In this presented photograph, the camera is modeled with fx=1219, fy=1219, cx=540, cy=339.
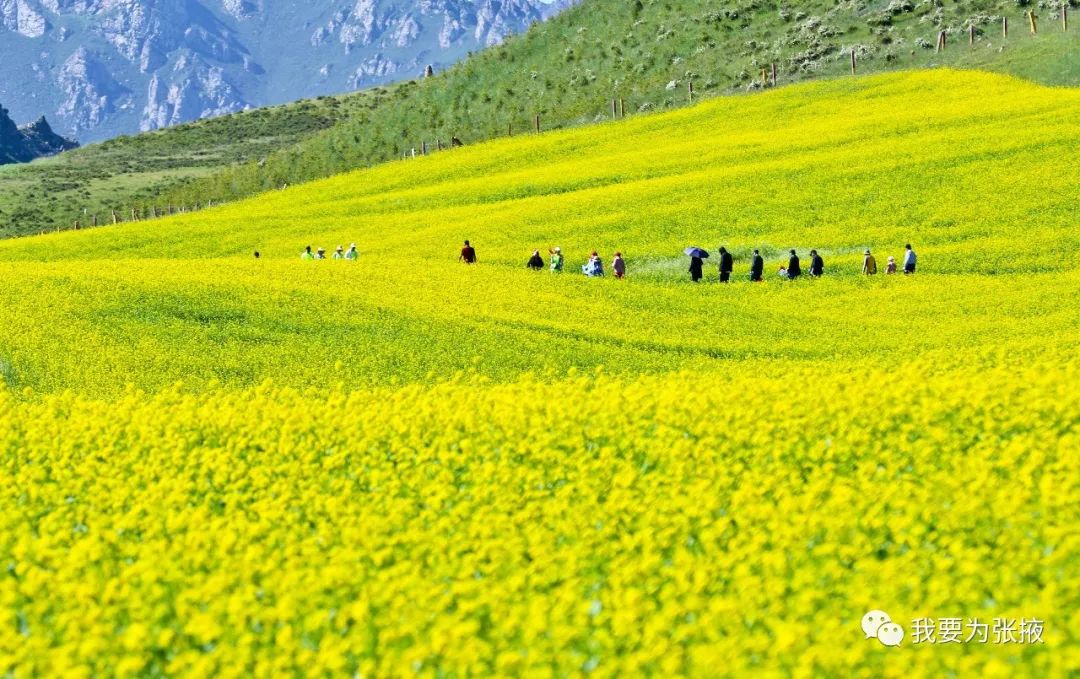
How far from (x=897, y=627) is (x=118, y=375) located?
63.3ft

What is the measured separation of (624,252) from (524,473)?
36.9m

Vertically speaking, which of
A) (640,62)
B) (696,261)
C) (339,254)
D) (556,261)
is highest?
(640,62)

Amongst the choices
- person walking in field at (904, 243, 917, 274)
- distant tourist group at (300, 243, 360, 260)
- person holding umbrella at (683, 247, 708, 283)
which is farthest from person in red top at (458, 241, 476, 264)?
person walking in field at (904, 243, 917, 274)

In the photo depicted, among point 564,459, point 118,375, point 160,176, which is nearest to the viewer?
point 564,459

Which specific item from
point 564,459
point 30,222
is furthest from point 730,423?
point 30,222

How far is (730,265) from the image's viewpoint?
4566 centimetres

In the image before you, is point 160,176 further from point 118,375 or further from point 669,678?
point 669,678

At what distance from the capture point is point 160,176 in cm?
18700

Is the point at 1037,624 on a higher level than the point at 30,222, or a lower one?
lower

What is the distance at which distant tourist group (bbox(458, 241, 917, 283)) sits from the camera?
4469 cm

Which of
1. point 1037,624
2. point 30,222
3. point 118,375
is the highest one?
point 30,222

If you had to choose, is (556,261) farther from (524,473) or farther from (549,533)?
(549,533)

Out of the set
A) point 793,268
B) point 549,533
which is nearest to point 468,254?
point 793,268

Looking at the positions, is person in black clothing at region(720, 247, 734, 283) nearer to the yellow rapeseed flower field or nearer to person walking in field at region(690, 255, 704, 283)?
person walking in field at region(690, 255, 704, 283)
